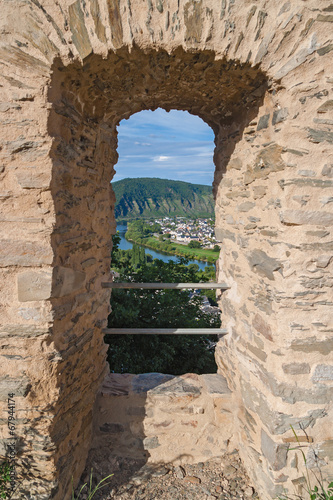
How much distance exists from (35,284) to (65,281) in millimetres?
215

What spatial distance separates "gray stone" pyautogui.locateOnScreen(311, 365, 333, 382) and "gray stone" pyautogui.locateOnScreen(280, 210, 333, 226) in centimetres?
90

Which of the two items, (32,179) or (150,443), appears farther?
(150,443)

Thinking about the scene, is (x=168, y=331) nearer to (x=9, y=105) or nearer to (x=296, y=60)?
(x=9, y=105)

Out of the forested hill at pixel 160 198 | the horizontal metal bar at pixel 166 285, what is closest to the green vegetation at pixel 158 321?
the horizontal metal bar at pixel 166 285

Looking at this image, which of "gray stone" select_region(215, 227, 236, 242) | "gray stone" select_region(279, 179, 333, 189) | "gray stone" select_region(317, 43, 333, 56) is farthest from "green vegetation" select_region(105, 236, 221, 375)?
"gray stone" select_region(317, 43, 333, 56)

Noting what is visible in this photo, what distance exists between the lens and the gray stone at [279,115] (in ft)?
5.95

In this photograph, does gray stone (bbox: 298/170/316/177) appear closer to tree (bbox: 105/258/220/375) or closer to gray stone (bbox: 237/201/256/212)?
gray stone (bbox: 237/201/256/212)

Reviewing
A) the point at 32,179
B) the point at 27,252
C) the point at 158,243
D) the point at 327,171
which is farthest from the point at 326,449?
the point at 158,243

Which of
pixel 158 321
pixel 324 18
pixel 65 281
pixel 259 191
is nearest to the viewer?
pixel 324 18

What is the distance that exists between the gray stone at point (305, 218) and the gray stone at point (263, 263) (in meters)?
0.27

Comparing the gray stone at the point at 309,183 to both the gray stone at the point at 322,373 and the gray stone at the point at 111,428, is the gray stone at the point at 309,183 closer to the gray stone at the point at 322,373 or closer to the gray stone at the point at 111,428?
the gray stone at the point at 322,373

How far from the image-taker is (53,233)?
1.85 metres

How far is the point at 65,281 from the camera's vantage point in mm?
2029

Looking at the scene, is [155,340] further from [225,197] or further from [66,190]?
[66,190]
